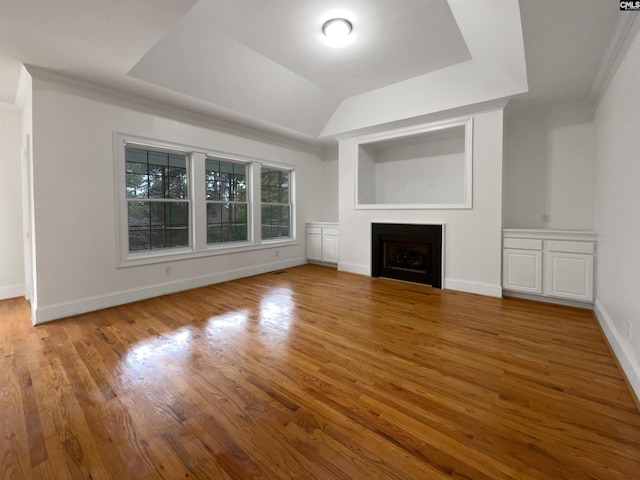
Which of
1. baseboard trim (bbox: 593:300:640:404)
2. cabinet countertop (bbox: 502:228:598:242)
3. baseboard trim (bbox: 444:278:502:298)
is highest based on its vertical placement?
cabinet countertop (bbox: 502:228:598:242)

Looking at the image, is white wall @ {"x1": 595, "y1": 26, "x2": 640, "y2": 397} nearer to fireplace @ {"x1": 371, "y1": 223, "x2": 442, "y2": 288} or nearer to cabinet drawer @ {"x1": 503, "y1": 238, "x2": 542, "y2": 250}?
cabinet drawer @ {"x1": 503, "y1": 238, "x2": 542, "y2": 250}

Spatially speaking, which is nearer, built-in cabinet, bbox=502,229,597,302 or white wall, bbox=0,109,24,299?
built-in cabinet, bbox=502,229,597,302

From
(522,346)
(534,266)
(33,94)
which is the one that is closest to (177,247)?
(33,94)

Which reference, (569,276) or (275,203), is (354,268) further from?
(569,276)

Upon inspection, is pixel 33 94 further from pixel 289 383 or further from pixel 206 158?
pixel 289 383

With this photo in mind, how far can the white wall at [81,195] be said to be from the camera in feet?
10.3

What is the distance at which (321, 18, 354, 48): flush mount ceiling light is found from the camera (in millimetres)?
2963

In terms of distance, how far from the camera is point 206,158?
469 cm

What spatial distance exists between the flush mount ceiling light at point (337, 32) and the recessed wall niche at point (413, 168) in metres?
1.93

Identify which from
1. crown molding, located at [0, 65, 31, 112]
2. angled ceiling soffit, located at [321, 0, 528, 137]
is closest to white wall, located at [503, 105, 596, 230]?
angled ceiling soffit, located at [321, 0, 528, 137]

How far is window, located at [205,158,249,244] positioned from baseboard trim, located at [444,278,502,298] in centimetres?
A: 364

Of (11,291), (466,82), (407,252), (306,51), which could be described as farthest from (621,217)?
(11,291)

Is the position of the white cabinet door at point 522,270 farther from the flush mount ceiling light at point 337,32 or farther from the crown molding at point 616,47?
the flush mount ceiling light at point 337,32

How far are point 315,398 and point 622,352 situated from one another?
2.35 metres
